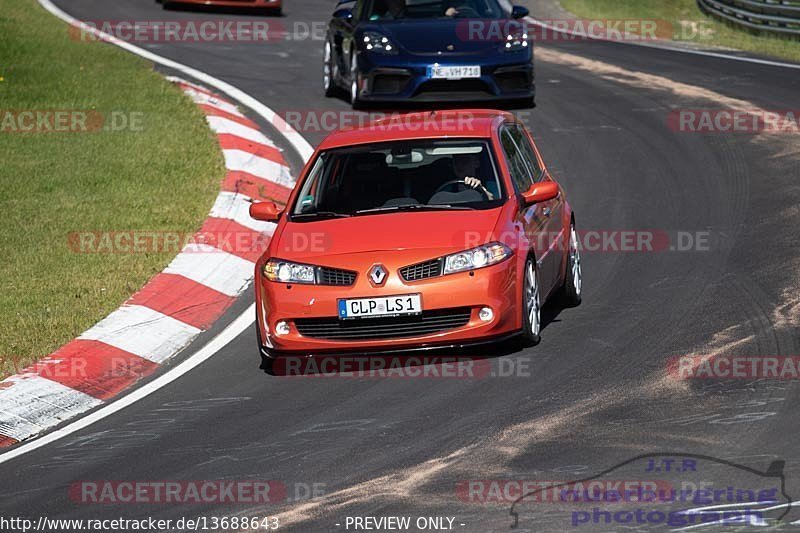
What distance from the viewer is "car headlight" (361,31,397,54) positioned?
60.0 ft

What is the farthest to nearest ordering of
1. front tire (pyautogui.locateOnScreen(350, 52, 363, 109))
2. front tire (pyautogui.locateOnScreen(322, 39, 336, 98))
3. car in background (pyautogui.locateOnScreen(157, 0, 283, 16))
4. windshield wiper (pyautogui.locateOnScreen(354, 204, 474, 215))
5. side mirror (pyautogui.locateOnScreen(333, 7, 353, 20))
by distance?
car in background (pyautogui.locateOnScreen(157, 0, 283, 16)) < front tire (pyautogui.locateOnScreen(322, 39, 336, 98)) < side mirror (pyautogui.locateOnScreen(333, 7, 353, 20)) < front tire (pyautogui.locateOnScreen(350, 52, 363, 109)) < windshield wiper (pyautogui.locateOnScreen(354, 204, 474, 215))

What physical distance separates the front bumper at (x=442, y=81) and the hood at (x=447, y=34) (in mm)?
182

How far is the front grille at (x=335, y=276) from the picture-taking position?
31.2 feet

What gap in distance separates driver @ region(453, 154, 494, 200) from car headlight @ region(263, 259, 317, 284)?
55.5 inches

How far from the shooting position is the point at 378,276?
30.9ft

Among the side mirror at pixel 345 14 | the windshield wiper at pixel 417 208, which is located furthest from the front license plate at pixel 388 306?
the side mirror at pixel 345 14

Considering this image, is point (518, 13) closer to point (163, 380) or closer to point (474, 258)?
point (474, 258)

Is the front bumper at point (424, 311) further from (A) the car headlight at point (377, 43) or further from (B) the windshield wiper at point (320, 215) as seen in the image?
(A) the car headlight at point (377, 43)

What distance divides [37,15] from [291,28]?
4.36 meters

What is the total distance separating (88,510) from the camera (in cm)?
733

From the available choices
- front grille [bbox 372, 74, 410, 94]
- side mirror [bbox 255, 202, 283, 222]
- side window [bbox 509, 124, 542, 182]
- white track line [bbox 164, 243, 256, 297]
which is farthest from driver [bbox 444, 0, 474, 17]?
side mirror [bbox 255, 202, 283, 222]
